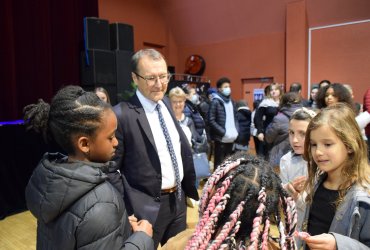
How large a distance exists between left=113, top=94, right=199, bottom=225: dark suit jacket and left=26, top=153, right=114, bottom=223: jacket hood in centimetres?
59

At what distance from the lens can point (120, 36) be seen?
571 centimetres

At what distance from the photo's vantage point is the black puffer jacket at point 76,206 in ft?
2.87

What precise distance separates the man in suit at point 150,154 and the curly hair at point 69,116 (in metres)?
0.52

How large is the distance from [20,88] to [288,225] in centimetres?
506

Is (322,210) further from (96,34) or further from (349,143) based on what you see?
(96,34)

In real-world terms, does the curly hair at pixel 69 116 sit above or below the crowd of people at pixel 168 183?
above

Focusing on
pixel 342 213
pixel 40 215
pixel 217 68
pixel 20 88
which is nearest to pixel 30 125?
pixel 40 215

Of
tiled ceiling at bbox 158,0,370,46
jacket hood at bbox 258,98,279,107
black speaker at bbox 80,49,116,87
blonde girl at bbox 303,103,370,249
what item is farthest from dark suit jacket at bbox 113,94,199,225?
tiled ceiling at bbox 158,0,370,46

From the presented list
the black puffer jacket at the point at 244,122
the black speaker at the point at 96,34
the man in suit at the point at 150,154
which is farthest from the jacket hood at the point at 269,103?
the black speaker at the point at 96,34

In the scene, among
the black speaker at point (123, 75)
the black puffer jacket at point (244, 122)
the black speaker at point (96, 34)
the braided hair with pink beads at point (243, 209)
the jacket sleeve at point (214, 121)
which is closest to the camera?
the braided hair with pink beads at point (243, 209)

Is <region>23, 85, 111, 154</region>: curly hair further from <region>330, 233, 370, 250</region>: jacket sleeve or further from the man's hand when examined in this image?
<region>330, 233, 370, 250</region>: jacket sleeve

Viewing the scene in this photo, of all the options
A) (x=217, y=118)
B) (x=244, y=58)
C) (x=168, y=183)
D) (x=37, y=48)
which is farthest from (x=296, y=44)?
(x=168, y=183)

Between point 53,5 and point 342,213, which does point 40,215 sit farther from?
point 53,5

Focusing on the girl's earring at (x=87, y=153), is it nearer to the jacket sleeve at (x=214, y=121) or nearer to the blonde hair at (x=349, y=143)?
the blonde hair at (x=349, y=143)
